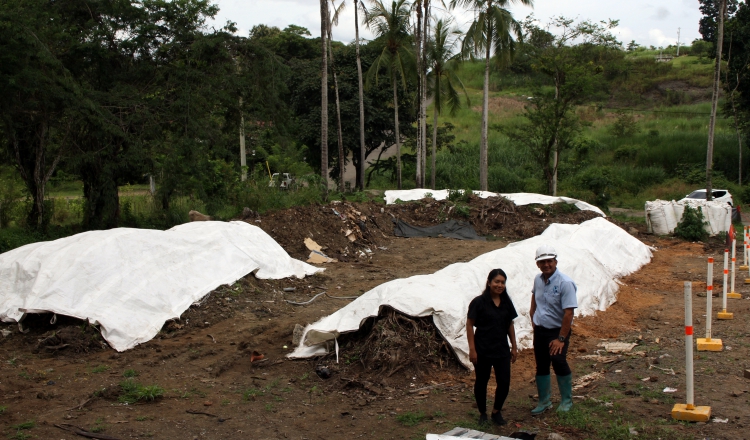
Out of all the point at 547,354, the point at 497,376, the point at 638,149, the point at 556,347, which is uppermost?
the point at 638,149

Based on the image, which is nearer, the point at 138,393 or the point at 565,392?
the point at 565,392

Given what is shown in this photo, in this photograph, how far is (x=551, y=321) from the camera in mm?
5312

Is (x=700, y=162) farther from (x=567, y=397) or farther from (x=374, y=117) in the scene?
(x=567, y=397)

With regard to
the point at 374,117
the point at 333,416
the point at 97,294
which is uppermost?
the point at 374,117

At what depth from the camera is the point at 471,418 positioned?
557 cm

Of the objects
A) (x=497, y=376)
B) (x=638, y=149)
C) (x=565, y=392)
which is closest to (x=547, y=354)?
(x=565, y=392)

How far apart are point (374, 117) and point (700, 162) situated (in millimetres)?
18189

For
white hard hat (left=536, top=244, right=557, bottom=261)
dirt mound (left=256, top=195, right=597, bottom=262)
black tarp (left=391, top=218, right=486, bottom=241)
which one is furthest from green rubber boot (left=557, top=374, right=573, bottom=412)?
black tarp (left=391, top=218, right=486, bottom=241)

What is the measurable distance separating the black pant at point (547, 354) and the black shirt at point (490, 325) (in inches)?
14.5

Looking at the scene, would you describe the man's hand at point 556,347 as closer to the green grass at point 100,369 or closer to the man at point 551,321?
the man at point 551,321

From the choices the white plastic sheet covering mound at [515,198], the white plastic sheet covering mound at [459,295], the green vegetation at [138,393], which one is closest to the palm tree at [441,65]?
the white plastic sheet covering mound at [515,198]

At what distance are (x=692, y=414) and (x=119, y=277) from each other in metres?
7.34

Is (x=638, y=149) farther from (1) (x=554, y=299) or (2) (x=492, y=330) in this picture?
(2) (x=492, y=330)

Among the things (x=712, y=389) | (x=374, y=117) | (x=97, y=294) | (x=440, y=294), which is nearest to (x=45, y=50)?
(x=97, y=294)
